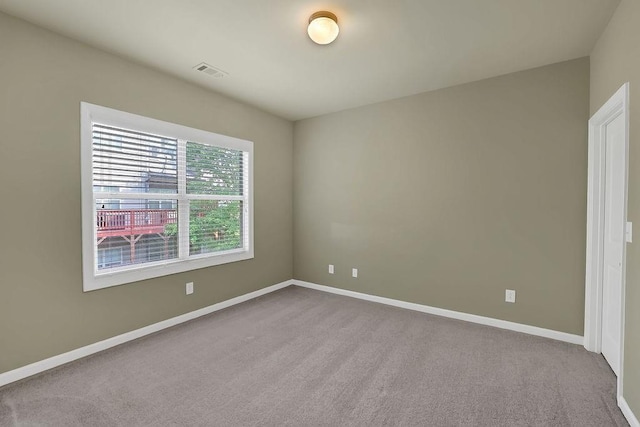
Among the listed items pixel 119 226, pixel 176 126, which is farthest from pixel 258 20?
pixel 119 226

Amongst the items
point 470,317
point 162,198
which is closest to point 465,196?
point 470,317

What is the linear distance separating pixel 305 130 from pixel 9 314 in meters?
3.76

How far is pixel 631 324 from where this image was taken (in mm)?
1707

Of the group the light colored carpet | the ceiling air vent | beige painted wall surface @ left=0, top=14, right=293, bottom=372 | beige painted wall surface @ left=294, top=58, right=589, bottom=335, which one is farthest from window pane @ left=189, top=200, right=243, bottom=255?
the ceiling air vent

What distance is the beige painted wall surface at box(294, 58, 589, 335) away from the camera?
8.86 ft

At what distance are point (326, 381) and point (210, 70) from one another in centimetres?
303

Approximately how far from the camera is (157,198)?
300 cm

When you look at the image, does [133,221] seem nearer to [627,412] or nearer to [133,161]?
[133,161]

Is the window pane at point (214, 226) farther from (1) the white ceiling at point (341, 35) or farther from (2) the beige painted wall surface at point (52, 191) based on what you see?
(1) the white ceiling at point (341, 35)

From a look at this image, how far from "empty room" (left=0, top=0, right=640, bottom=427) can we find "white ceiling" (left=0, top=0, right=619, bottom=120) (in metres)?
0.02

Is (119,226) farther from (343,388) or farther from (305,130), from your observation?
(305,130)

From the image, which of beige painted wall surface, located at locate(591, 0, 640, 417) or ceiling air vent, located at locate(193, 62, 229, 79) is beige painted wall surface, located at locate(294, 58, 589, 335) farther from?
ceiling air vent, located at locate(193, 62, 229, 79)

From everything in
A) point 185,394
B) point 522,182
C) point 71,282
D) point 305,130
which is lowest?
point 185,394

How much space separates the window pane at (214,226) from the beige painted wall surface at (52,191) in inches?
23.6
